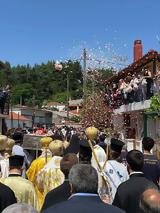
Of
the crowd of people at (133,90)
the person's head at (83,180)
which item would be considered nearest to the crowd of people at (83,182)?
the person's head at (83,180)

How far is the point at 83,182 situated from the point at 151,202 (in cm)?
68

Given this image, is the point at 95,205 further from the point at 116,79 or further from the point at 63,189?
the point at 116,79

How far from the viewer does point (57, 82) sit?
14838 centimetres

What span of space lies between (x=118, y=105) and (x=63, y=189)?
104 ft

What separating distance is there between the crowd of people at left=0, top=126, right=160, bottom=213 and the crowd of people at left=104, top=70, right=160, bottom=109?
1844 centimetres

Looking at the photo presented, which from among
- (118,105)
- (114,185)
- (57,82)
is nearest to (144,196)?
(114,185)

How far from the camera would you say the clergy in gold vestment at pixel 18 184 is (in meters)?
5.65

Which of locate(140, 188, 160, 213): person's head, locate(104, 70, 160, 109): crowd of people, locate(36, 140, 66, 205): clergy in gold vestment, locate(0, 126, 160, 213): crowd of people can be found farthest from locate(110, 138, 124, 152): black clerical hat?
locate(104, 70, 160, 109): crowd of people

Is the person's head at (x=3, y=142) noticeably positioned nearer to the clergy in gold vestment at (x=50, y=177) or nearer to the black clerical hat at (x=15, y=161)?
the clergy in gold vestment at (x=50, y=177)

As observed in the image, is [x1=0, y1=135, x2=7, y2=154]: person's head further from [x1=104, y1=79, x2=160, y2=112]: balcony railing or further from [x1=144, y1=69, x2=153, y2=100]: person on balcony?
[x1=144, y1=69, x2=153, y2=100]: person on balcony

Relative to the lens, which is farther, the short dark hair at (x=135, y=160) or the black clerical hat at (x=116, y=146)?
the black clerical hat at (x=116, y=146)

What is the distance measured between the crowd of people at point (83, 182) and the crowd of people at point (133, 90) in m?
18.4

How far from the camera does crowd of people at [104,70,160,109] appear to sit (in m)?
27.6

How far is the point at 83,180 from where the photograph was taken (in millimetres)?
4059
